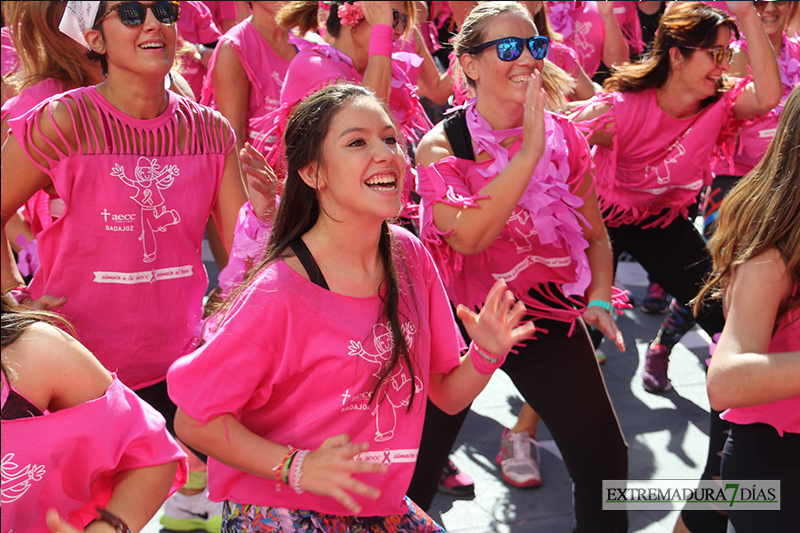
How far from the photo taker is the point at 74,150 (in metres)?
1.96

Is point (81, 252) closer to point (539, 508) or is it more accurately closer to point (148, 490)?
point (148, 490)

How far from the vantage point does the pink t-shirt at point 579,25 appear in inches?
181

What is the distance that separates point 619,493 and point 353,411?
106 cm

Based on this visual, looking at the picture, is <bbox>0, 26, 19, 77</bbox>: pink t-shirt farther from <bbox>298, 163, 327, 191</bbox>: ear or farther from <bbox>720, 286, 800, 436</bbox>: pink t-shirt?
<bbox>720, 286, 800, 436</bbox>: pink t-shirt

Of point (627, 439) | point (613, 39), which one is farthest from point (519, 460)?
point (613, 39)

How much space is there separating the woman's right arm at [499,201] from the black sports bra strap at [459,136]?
0.21m

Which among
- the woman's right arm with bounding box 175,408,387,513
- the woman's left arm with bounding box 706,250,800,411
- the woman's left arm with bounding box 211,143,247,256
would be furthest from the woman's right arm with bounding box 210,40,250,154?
the woman's left arm with bounding box 706,250,800,411

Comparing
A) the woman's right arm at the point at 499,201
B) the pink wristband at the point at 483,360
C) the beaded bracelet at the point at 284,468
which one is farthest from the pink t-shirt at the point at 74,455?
the woman's right arm at the point at 499,201

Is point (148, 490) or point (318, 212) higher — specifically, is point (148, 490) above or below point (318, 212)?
below

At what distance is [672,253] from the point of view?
3145mm

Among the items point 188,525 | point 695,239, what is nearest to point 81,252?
point 188,525

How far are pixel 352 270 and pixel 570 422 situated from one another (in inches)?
37.1

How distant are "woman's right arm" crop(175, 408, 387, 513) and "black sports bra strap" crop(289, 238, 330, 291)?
1.09 ft

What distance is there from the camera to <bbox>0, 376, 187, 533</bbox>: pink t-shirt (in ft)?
4.66
